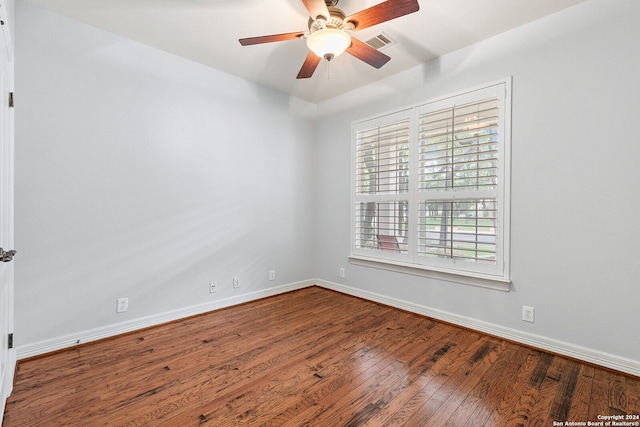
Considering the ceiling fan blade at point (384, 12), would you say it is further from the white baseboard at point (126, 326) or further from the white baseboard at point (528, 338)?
the white baseboard at point (126, 326)

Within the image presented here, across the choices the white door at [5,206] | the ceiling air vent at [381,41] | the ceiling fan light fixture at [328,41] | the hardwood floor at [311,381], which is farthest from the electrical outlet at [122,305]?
the ceiling air vent at [381,41]

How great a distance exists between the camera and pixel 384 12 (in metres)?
1.84

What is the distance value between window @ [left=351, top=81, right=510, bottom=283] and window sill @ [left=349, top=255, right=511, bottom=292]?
2 centimetres

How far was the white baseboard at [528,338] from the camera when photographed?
2.10 meters

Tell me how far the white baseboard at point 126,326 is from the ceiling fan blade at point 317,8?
294 cm

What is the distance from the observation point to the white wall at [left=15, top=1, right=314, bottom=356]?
2309mm

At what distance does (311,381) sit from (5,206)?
2.20 m

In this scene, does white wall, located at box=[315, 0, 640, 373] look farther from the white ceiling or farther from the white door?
the white door

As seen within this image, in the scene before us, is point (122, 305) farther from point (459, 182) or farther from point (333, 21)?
point (459, 182)

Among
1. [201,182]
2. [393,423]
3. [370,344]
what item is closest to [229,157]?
[201,182]

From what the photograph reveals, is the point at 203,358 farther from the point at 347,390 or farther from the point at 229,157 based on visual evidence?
the point at 229,157


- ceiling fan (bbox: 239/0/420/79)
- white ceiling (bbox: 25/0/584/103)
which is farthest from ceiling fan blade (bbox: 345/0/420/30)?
white ceiling (bbox: 25/0/584/103)

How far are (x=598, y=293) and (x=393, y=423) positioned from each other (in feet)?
6.08

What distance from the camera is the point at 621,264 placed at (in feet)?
6.91
